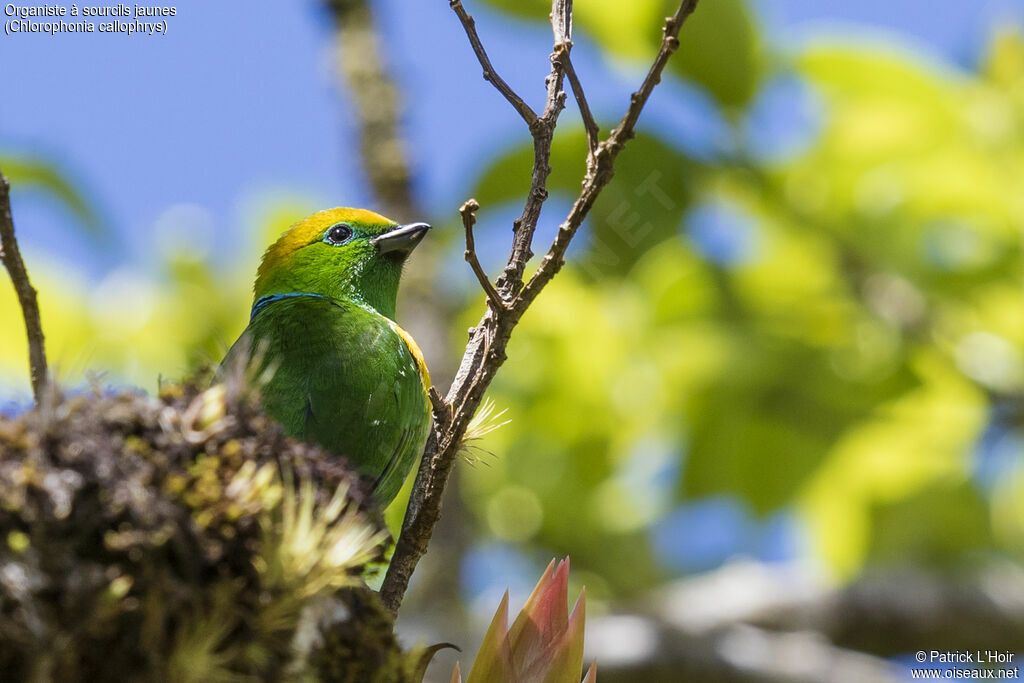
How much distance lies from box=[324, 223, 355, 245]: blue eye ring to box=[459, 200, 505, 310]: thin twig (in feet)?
5.86

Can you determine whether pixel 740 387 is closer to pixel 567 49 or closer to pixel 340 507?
pixel 567 49

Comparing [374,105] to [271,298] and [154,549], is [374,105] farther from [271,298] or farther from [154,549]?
[154,549]

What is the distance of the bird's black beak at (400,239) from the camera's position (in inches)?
151

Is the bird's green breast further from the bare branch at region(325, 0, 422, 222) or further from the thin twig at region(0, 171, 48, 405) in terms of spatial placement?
the bare branch at region(325, 0, 422, 222)

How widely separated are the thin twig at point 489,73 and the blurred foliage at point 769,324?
2717 millimetres

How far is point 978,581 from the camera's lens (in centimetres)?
554

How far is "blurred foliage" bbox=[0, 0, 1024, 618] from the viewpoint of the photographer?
→ 5.45 meters

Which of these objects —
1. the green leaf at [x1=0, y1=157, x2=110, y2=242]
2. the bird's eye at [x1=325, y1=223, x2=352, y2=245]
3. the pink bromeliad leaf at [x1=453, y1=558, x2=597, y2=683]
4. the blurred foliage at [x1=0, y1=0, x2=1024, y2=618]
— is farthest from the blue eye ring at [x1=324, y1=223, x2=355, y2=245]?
the pink bromeliad leaf at [x1=453, y1=558, x2=597, y2=683]

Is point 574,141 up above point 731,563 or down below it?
above

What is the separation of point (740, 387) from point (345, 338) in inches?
112

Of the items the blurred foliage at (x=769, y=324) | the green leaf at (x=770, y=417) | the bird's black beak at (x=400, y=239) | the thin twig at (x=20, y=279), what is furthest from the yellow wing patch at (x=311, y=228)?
the green leaf at (x=770, y=417)

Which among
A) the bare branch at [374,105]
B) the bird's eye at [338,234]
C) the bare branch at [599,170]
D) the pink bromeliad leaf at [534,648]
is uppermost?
the bare branch at [374,105]

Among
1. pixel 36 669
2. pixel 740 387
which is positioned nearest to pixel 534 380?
pixel 740 387

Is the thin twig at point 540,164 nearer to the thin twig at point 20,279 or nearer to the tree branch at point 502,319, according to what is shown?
the tree branch at point 502,319
